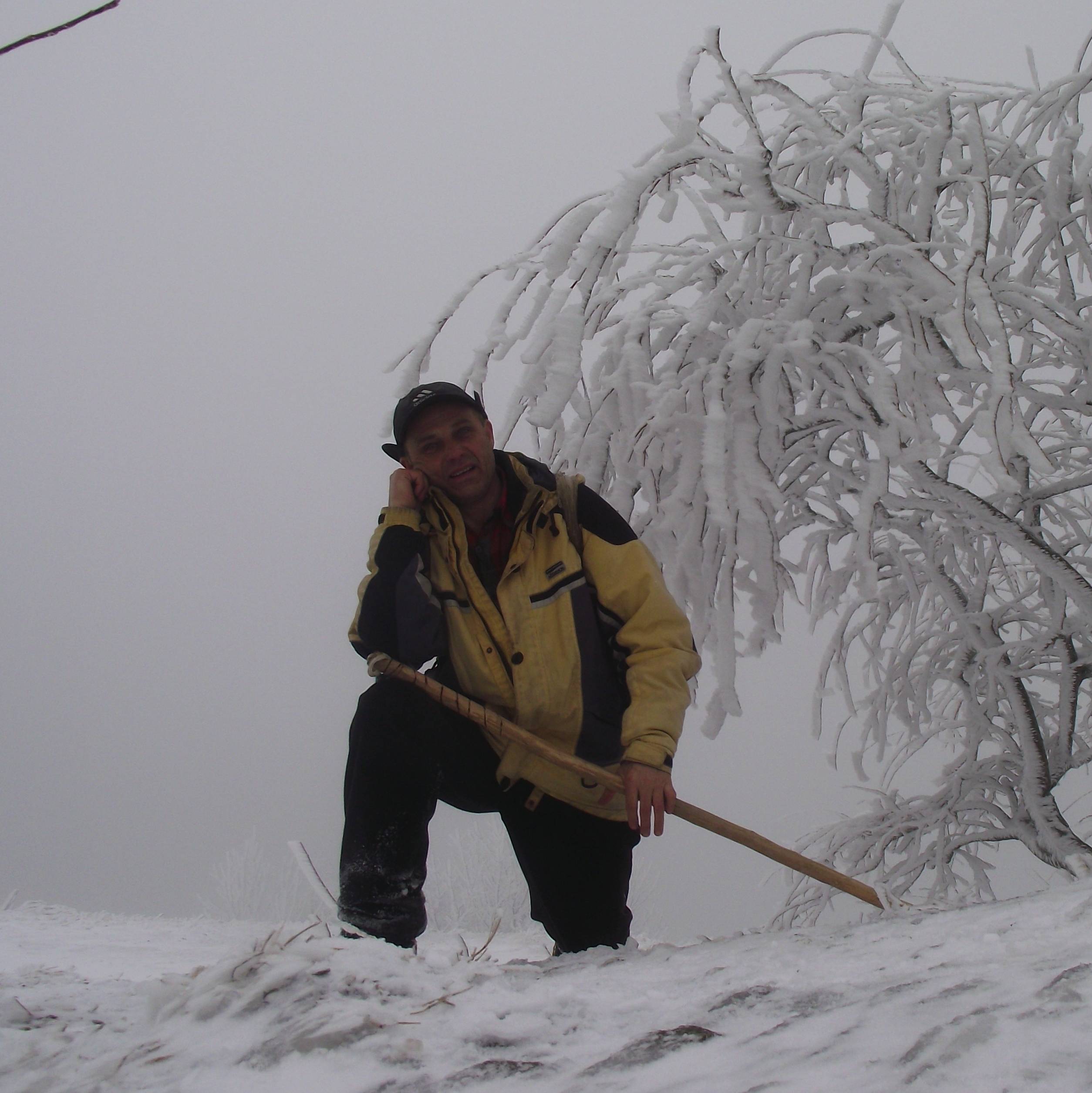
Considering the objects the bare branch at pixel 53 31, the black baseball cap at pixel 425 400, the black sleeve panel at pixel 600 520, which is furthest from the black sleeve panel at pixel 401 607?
the bare branch at pixel 53 31

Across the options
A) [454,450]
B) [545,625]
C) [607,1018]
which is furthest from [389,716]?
[607,1018]

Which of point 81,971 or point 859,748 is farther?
point 859,748

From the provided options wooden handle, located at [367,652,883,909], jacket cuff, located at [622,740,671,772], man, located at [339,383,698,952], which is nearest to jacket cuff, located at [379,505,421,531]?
man, located at [339,383,698,952]

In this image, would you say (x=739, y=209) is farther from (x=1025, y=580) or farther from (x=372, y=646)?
(x=1025, y=580)

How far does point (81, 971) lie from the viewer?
7.31 ft

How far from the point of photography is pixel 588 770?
1786 millimetres

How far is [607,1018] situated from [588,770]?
723 millimetres

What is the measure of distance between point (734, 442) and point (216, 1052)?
5.10 feet

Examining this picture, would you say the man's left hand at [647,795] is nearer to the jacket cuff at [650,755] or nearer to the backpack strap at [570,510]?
the jacket cuff at [650,755]

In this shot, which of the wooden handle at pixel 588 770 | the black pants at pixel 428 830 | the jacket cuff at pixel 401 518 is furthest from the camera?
the jacket cuff at pixel 401 518

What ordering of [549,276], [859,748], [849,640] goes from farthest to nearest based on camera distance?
[859,748]
[849,640]
[549,276]

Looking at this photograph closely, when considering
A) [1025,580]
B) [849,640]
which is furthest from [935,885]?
[1025,580]

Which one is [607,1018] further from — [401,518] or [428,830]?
[401,518]

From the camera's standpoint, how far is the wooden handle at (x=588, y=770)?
1785mm
